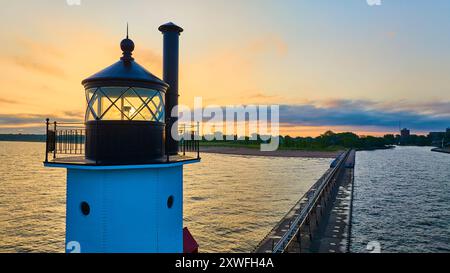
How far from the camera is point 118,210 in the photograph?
20.8 ft

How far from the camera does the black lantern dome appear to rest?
6512mm

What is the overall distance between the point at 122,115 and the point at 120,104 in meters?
0.24

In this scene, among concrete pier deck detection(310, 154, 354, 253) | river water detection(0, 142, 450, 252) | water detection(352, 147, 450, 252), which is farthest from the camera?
river water detection(0, 142, 450, 252)

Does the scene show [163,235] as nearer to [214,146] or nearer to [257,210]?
[257,210]

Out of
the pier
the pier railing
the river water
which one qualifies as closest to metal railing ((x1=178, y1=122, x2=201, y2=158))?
the pier railing

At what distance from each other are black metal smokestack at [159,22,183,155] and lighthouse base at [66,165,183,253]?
2562 mm

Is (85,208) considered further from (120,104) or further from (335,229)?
(335,229)

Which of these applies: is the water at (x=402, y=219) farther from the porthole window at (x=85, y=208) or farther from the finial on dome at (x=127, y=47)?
the finial on dome at (x=127, y=47)

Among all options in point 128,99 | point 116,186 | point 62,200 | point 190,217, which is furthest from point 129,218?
point 62,200

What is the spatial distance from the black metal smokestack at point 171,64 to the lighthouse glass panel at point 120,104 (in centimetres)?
226

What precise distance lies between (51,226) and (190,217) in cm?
1106

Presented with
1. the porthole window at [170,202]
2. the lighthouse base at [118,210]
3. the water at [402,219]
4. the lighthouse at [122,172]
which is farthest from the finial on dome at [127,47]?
the water at [402,219]

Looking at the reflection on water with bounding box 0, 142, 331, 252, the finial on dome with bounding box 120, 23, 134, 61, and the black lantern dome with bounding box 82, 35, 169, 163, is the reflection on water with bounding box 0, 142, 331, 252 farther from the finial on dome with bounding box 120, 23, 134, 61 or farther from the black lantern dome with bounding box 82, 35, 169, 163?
the finial on dome with bounding box 120, 23, 134, 61

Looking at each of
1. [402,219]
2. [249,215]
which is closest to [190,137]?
[249,215]
